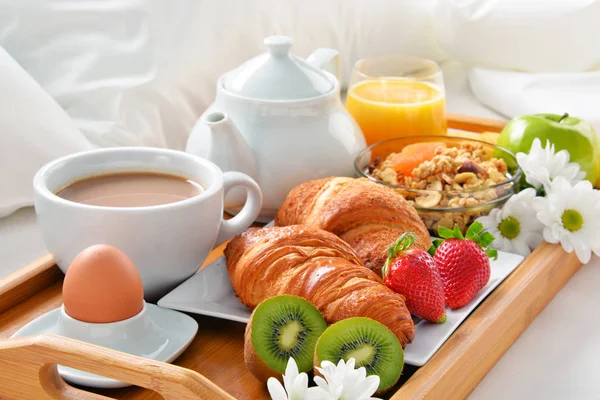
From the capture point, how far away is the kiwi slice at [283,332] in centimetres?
70

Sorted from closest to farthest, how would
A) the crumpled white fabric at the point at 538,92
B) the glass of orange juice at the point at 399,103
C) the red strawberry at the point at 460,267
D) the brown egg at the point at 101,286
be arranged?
1. the brown egg at the point at 101,286
2. the red strawberry at the point at 460,267
3. the glass of orange juice at the point at 399,103
4. the crumpled white fabric at the point at 538,92

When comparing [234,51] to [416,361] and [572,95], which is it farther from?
[416,361]

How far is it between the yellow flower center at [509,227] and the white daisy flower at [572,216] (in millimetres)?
34

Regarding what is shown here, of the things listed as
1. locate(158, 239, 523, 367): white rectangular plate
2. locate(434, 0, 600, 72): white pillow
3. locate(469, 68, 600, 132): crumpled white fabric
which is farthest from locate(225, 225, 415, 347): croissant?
locate(434, 0, 600, 72): white pillow

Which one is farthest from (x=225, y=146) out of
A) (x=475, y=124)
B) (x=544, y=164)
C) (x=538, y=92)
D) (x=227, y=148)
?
(x=538, y=92)

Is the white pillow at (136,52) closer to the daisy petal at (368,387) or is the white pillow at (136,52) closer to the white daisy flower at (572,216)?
the white daisy flower at (572,216)

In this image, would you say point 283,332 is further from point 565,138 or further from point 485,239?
point 565,138

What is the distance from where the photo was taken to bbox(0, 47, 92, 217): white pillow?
1.14m

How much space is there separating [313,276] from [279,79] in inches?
15.1

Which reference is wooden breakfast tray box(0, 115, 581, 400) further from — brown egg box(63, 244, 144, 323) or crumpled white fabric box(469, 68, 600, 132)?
crumpled white fabric box(469, 68, 600, 132)

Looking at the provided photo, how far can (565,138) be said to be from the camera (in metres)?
1.20

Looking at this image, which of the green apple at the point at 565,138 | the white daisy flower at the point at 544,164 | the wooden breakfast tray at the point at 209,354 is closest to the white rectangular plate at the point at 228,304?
the wooden breakfast tray at the point at 209,354

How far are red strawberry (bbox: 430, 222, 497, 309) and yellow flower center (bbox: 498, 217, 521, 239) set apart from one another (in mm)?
158

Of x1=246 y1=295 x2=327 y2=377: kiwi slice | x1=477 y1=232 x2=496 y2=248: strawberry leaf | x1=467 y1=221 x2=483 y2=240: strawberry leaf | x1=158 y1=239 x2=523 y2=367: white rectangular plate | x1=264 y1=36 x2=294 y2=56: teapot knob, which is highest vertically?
x1=264 y1=36 x2=294 y2=56: teapot knob
